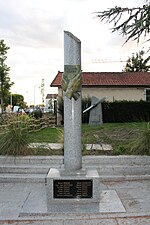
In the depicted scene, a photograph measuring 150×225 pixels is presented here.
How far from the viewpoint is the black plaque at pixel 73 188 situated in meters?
4.67

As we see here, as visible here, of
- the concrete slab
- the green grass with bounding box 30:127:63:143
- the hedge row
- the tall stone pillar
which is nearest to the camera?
the concrete slab

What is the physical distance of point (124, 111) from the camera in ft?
67.7

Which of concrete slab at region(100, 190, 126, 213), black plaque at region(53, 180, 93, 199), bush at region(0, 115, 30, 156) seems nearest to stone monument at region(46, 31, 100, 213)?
black plaque at region(53, 180, 93, 199)

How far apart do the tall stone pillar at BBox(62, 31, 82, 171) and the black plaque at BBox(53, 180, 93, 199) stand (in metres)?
0.29

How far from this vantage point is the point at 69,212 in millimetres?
4527

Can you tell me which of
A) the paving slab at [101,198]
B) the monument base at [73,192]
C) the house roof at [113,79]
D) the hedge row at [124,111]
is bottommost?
the paving slab at [101,198]

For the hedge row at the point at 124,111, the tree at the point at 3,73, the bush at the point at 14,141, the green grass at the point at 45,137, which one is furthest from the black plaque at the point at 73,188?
the tree at the point at 3,73

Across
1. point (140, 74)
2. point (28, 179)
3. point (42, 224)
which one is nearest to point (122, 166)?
point (28, 179)

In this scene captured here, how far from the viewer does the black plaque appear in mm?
4672

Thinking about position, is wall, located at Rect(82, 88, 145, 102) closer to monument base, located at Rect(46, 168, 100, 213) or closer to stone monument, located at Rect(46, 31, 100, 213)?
stone monument, located at Rect(46, 31, 100, 213)

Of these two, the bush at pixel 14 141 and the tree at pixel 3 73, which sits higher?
the tree at pixel 3 73

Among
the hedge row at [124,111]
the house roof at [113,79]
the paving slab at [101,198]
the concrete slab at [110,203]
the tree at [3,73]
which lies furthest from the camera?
the tree at [3,73]

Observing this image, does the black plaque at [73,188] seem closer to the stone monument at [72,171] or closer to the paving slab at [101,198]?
the stone monument at [72,171]

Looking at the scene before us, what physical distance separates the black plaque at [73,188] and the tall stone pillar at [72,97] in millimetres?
286
